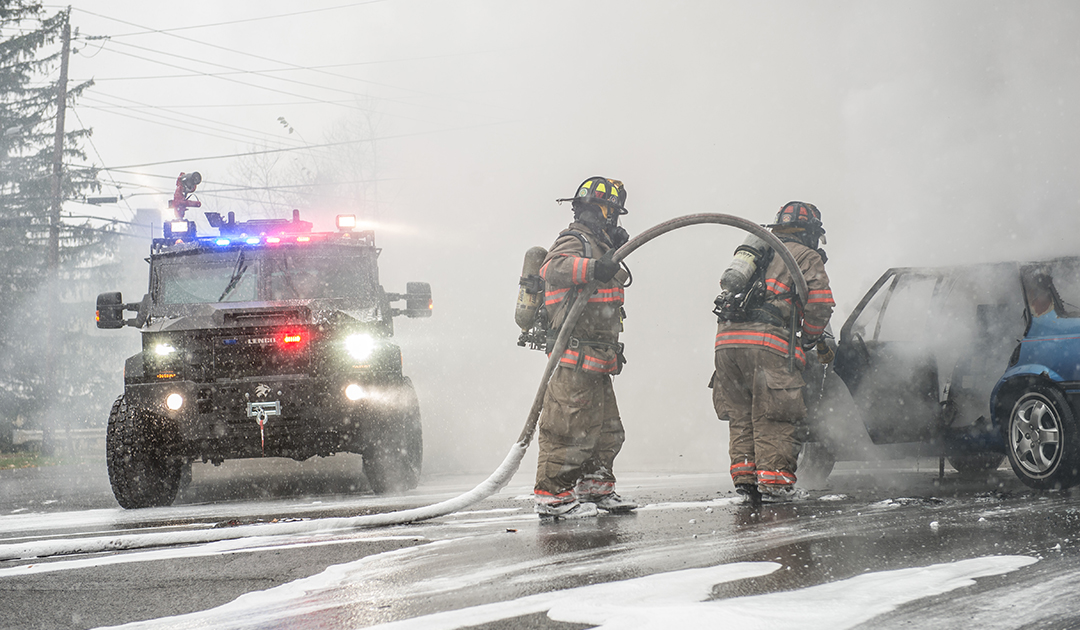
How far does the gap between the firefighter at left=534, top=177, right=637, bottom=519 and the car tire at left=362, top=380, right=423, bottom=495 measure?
244 cm

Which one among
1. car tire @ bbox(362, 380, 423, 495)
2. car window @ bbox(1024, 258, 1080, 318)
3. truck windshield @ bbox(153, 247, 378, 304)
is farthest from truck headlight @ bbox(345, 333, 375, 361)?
car window @ bbox(1024, 258, 1080, 318)

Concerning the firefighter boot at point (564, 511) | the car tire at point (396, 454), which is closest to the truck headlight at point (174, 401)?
the car tire at point (396, 454)

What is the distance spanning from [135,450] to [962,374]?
227 inches

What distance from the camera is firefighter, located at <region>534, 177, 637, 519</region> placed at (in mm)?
5379

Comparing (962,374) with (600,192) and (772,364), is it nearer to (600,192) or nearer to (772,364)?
(772,364)

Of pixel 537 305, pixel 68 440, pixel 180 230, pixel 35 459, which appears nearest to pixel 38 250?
pixel 68 440

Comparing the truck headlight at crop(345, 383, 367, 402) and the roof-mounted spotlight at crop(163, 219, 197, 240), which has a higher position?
the roof-mounted spotlight at crop(163, 219, 197, 240)

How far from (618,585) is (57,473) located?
1331 centimetres

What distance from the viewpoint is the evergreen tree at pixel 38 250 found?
72.9ft

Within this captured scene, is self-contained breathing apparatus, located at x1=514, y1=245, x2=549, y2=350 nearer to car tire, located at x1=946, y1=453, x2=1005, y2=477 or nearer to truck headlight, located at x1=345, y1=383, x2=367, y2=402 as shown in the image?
truck headlight, located at x1=345, y1=383, x2=367, y2=402

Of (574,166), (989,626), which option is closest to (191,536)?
(989,626)

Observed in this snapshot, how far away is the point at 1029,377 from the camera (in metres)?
5.79

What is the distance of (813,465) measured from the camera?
295 inches

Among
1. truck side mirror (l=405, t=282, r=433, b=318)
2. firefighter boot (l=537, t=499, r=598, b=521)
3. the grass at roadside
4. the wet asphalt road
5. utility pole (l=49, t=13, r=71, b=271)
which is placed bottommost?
the wet asphalt road
